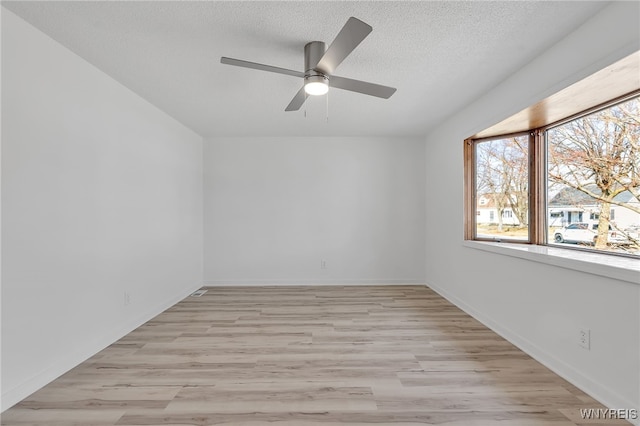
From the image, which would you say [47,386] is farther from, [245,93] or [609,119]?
[609,119]

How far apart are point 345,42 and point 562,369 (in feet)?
8.34

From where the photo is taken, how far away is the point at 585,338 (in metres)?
1.90

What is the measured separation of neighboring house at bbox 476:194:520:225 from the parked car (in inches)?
21.1

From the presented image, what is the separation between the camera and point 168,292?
12.0 feet

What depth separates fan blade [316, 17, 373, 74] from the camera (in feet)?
4.97

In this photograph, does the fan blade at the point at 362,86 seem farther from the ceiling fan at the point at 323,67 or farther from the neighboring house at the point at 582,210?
the neighboring house at the point at 582,210

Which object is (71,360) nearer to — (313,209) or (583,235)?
(313,209)

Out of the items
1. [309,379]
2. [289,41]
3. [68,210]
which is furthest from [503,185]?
[68,210]

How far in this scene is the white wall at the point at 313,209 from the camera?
15.5ft

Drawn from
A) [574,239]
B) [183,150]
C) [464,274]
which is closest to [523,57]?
[574,239]


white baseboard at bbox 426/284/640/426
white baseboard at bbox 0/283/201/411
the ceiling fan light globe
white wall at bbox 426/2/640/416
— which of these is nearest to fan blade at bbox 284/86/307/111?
the ceiling fan light globe

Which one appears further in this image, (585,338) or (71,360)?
(71,360)

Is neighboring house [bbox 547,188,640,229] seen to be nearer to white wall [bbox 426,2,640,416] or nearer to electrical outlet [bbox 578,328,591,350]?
white wall [bbox 426,2,640,416]

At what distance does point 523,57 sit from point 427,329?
242cm
